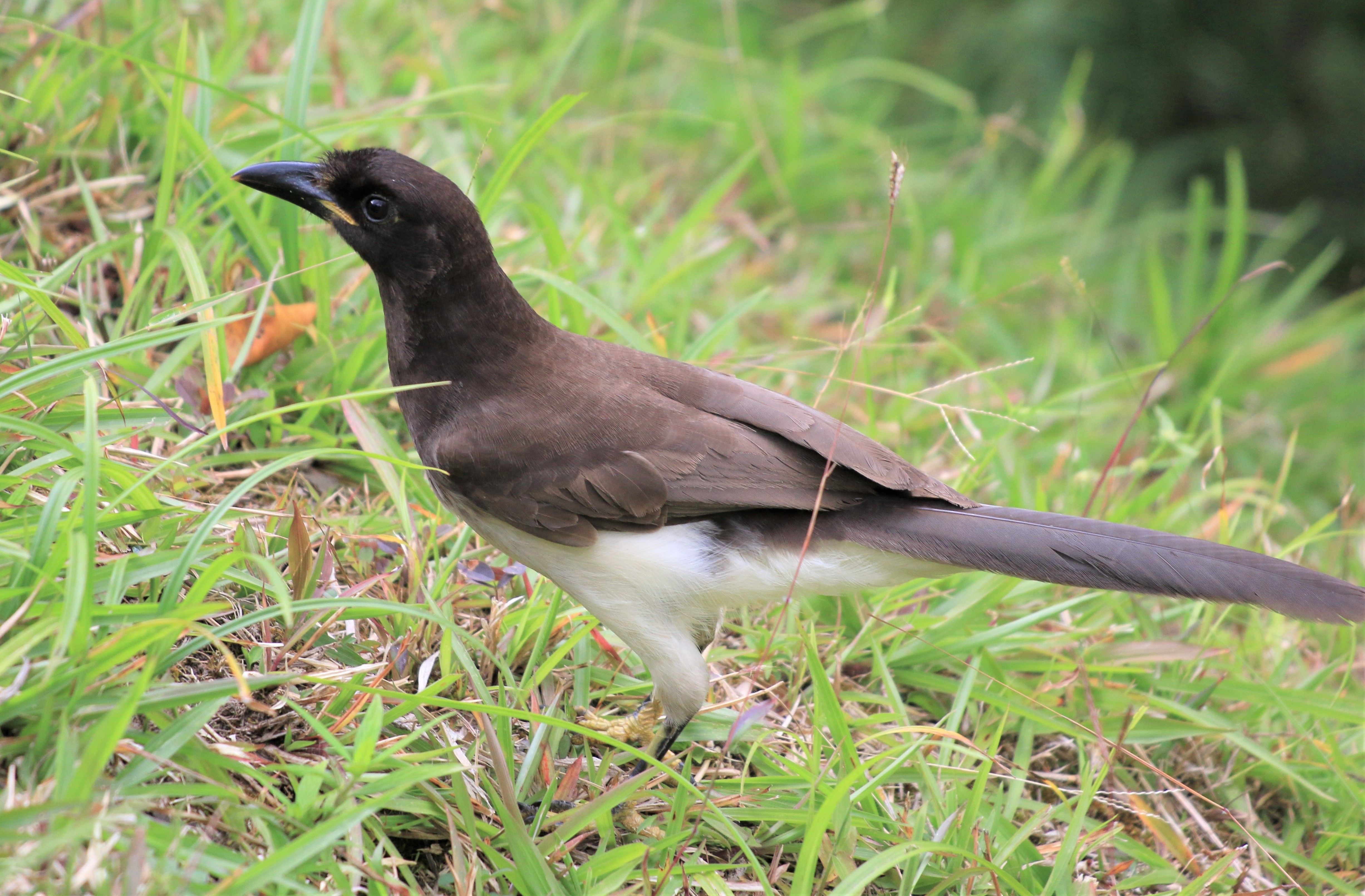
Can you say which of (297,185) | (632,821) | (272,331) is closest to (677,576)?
(632,821)

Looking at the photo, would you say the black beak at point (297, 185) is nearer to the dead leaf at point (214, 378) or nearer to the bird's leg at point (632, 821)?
the dead leaf at point (214, 378)

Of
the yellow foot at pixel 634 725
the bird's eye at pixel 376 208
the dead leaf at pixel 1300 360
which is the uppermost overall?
the bird's eye at pixel 376 208

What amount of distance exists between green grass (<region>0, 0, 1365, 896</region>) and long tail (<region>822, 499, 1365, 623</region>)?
270 mm

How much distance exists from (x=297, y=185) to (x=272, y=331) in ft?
2.19

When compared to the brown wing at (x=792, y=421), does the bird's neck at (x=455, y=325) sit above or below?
above

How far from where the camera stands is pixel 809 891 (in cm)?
253

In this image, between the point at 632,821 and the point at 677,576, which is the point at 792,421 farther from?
the point at 632,821

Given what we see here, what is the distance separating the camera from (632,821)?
109 inches

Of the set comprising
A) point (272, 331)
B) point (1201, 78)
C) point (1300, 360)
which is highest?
point (1201, 78)

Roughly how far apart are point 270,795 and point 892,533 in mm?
1634

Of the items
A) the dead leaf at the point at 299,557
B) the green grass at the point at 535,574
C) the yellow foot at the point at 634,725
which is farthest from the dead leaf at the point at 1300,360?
the dead leaf at the point at 299,557


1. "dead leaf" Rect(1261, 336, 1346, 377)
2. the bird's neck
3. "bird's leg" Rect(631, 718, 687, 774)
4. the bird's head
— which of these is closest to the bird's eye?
the bird's head

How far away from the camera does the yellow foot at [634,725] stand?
10.2 ft

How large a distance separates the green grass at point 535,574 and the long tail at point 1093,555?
0.89ft
